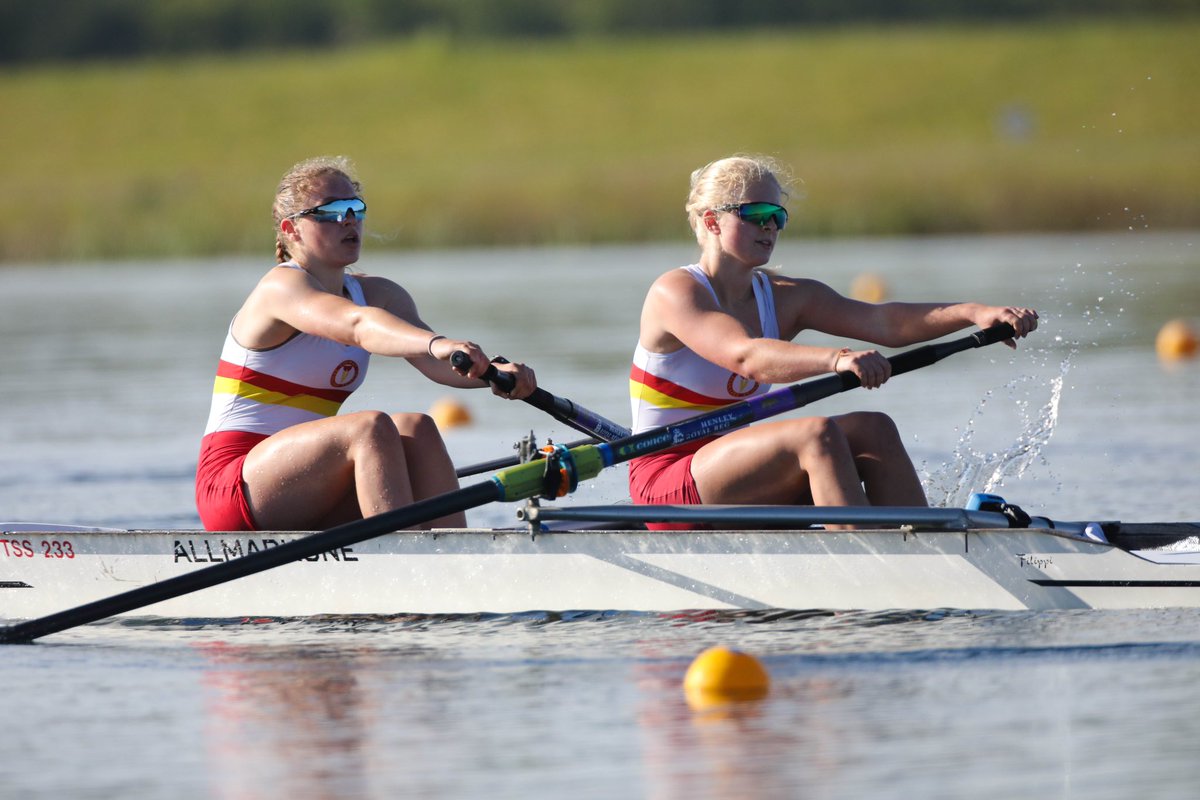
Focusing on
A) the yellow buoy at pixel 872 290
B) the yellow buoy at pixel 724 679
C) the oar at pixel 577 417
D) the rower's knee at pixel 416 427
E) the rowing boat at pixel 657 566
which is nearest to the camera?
the yellow buoy at pixel 724 679

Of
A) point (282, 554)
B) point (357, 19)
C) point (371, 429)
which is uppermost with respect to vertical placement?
point (357, 19)

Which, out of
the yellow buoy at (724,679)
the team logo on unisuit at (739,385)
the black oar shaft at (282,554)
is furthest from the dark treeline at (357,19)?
the yellow buoy at (724,679)

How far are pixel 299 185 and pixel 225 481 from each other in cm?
105

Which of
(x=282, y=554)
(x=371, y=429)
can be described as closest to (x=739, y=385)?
(x=371, y=429)

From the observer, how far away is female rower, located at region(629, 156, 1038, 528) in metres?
6.58

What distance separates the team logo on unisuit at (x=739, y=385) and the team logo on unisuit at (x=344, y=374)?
4.27 feet

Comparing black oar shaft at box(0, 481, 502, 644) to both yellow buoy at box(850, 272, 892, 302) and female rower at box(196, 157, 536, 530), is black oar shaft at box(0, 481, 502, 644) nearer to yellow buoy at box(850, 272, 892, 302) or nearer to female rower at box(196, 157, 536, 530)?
female rower at box(196, 157, 536, 530)

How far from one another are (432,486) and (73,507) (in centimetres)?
385

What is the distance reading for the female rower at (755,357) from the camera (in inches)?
259

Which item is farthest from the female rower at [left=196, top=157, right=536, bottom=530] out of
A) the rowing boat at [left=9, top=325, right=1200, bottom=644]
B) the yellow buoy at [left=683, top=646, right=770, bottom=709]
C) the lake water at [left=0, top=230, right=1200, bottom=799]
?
the yellow buoy at [left=683, top=646, right=770, bottom=709]

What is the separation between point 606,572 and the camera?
22.1 feet

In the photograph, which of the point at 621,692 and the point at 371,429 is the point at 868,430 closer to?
the point at 621,692

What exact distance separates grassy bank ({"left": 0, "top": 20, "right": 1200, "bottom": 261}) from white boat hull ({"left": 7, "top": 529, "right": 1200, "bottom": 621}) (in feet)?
79.4

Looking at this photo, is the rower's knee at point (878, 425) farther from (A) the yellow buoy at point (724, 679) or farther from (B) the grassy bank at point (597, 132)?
(B) the grassy bank at point (597, 132)
